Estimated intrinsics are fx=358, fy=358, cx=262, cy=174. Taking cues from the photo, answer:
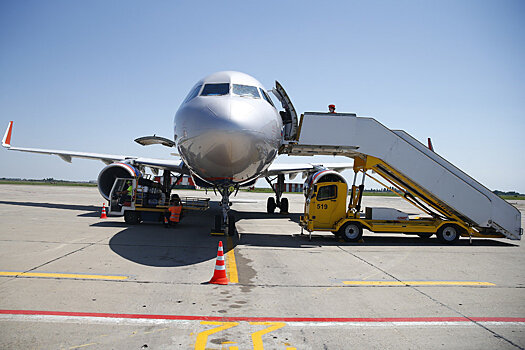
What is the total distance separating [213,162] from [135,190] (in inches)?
254

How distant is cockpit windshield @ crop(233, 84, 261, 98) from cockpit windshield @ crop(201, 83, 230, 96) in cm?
19

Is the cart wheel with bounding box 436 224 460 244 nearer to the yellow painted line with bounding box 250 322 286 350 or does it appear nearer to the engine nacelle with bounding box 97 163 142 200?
the yellow painted line with bounding box 250 322 286 350

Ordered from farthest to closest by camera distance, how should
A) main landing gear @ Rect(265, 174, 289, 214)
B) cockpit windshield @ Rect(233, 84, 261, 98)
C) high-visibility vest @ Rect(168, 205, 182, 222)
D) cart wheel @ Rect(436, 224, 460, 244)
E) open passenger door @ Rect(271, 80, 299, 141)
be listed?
main landing gear @ Rect(265, 174, 289, 214) < high-visibility vest @ Rect(168, 205, 182, 222) < cart wheel @ Rect(436, 224, 460, 244) < open passenger door @ Rect(271, 80, 299, 141) < cockpit windshield @ Rect(233, 84, 261, 98)

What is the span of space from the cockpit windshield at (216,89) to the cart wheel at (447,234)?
25.0 feet

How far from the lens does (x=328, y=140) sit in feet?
35.1

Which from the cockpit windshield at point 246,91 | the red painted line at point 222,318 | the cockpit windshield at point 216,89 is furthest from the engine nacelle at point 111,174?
the red painted line at point 222,318

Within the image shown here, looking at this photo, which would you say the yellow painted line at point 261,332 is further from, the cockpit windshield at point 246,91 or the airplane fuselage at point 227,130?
the cockpit windshield at point 246,91

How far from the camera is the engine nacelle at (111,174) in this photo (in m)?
13.8

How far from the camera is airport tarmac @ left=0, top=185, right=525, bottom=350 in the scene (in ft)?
11.8

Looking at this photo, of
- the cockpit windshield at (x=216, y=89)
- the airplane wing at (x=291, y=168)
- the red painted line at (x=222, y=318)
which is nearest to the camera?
the red painted line at (x=222, y=318)

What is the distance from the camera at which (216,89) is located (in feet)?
27.7

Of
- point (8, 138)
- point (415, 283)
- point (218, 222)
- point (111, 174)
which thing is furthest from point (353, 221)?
point (8, 138)

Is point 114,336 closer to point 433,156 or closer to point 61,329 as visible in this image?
point 61,329

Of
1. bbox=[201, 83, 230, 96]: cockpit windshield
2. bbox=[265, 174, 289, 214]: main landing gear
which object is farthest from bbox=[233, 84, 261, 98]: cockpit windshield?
bbox=[265, 174, 289, 214]: main landing gear
